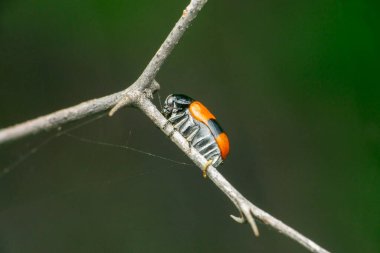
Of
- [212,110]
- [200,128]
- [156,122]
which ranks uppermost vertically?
[212,110]

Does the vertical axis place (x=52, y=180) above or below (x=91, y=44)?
below

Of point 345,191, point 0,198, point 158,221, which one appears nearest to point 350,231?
point 345,191

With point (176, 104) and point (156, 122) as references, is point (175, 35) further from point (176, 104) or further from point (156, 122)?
point (176, 104)

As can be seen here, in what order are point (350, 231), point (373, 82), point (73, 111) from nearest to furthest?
point (73, 111) → point (373, 82) → point (350, 231)

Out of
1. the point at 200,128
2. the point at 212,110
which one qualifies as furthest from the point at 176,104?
the point at 212,110

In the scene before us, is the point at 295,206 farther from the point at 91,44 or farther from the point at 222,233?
the point at 91,44

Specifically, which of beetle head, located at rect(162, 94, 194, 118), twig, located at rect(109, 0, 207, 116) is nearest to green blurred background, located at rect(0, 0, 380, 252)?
beetle head, located at rect(162, 94, 194, 118)

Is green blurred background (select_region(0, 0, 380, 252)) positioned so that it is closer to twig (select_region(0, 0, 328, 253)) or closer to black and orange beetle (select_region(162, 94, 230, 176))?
black and orange beetle (select_region(162, 94, 230, 176))
